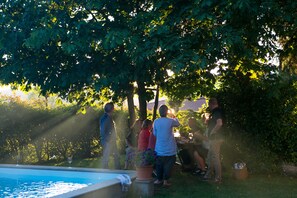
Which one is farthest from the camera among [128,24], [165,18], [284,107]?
[284,107]

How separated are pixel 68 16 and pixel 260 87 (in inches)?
192

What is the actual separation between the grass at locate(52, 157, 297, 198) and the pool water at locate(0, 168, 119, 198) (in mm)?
1405

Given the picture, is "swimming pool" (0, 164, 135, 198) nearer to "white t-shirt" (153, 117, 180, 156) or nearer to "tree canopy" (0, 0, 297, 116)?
"white t-shirt" (153, 117, 180, 156)

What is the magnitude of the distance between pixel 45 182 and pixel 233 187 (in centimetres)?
437

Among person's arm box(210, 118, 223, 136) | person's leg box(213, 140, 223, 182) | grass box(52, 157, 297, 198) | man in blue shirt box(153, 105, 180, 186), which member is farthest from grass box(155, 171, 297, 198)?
person's arm box(210, 118, 223, 136)

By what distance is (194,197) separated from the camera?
7344 millimetres

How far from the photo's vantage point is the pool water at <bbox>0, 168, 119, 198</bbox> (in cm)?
859

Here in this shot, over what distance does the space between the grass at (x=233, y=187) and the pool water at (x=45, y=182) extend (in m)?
1.40

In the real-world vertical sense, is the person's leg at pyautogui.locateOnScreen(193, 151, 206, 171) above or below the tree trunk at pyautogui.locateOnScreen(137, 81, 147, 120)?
below

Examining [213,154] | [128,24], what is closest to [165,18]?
[128,24]

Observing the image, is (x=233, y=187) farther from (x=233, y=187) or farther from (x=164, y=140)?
(x=164, y=140)

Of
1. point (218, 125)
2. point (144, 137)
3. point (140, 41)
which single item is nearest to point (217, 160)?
point (218, 125)

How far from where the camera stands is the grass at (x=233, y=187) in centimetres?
757

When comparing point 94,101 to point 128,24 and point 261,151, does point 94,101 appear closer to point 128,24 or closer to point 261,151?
point 128,24
